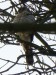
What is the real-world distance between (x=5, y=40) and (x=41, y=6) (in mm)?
808

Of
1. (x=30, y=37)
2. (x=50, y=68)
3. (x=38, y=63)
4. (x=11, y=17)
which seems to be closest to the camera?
(x=50, y=68)

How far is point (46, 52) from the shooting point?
2.39 meters

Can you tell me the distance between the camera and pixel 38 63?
113 inches

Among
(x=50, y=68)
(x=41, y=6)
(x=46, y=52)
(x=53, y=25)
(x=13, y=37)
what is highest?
(x=41, y=6)

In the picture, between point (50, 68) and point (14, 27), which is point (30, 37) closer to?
point (50, 68)

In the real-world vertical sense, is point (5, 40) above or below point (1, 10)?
below

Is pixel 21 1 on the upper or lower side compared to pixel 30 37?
upper

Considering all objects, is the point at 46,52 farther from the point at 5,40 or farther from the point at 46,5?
the point at 46,5

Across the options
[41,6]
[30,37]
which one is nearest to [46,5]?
[41,6]

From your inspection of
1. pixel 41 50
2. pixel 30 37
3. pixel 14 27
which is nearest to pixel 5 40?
pixel 41 50

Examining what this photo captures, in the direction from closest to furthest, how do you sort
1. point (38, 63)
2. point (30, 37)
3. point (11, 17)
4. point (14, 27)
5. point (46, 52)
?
point (14, 27), point (46, 52), point (38, 63), point (11, 17), point (30, 37)

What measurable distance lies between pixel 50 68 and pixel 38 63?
1.00ft

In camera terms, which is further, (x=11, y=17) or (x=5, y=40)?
(x=11, y=17)

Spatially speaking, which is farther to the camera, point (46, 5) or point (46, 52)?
point (46, 5)
